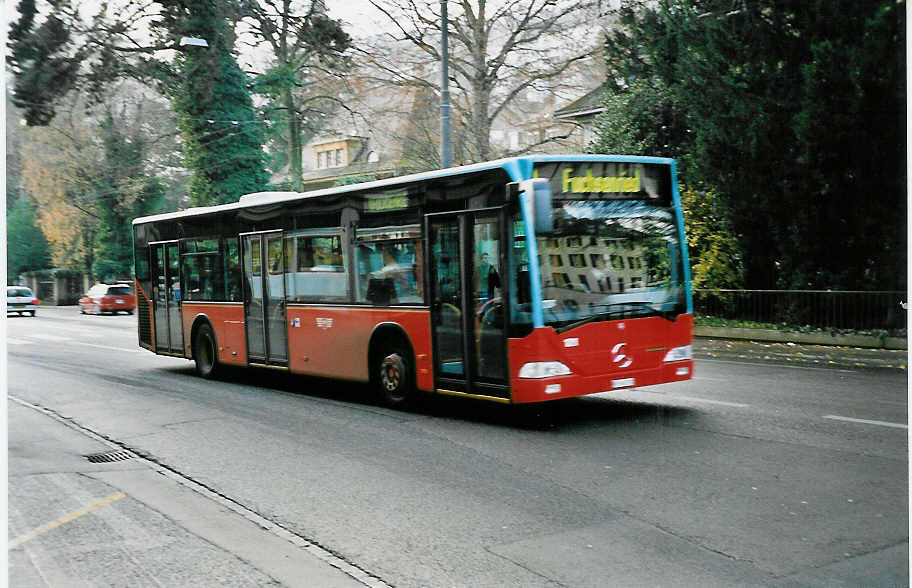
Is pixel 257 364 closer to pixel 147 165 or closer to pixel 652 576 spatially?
pixel 652 576

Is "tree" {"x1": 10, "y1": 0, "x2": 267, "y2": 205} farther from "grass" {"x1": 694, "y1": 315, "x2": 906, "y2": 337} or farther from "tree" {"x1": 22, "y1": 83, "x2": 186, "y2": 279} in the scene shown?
"grass" {"x1": 694, "y1": 315, "x2": 906, "y2": 337}

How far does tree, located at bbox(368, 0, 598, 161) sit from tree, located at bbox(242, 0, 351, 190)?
2816 mm

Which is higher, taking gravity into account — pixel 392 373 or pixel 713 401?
pixel 392 373

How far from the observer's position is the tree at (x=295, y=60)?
19375 mm

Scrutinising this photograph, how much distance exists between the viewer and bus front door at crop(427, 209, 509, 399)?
9.24 metres

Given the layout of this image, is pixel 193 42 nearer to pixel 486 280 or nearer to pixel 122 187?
pixel 486 280

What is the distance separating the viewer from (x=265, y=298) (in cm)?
1320

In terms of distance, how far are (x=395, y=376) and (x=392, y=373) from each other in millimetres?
79

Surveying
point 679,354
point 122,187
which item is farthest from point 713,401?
point 122,187

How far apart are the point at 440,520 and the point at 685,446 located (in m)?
2.95

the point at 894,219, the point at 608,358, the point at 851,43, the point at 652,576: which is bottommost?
the point at 652,576

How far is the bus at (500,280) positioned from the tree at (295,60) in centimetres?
835

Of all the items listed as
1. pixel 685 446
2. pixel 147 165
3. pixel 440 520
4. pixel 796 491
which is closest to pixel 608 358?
pixel 685 446

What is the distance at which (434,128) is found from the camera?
31.4m
